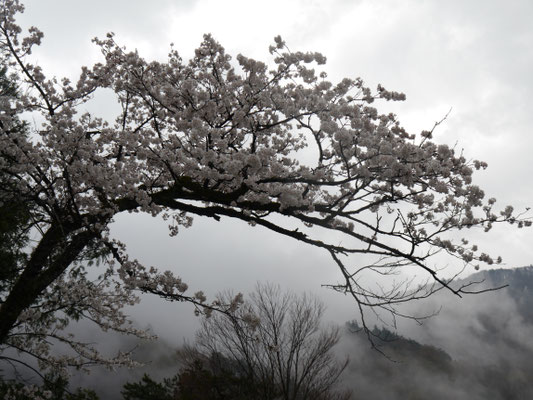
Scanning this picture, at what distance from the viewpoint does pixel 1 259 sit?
21.3 ft

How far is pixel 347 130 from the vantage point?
3.64 m

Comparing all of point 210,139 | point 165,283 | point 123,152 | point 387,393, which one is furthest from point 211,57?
point 387,393

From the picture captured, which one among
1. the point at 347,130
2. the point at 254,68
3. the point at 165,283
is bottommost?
the point at 165,283

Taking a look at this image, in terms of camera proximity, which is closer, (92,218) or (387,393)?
(92,218)

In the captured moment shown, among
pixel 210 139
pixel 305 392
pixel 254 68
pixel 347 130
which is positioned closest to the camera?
pixel 347 130

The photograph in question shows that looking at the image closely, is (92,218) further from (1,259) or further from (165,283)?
(1,259)

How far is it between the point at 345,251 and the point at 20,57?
5523 millimetres

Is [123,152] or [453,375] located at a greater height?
[123,152]

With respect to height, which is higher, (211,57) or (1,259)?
(211,57)

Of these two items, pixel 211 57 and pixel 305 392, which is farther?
pixel 305 392

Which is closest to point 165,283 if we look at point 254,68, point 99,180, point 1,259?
point 99,180

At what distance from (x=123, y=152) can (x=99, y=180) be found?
2.11m

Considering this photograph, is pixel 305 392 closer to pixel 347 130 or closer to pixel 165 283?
pixel 165 283

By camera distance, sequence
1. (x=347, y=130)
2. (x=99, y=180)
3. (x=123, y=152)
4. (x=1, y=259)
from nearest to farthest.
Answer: (x=347, y=130)
(x=99, y=180)
(x=123, y=152)
(x=1, y=259)
